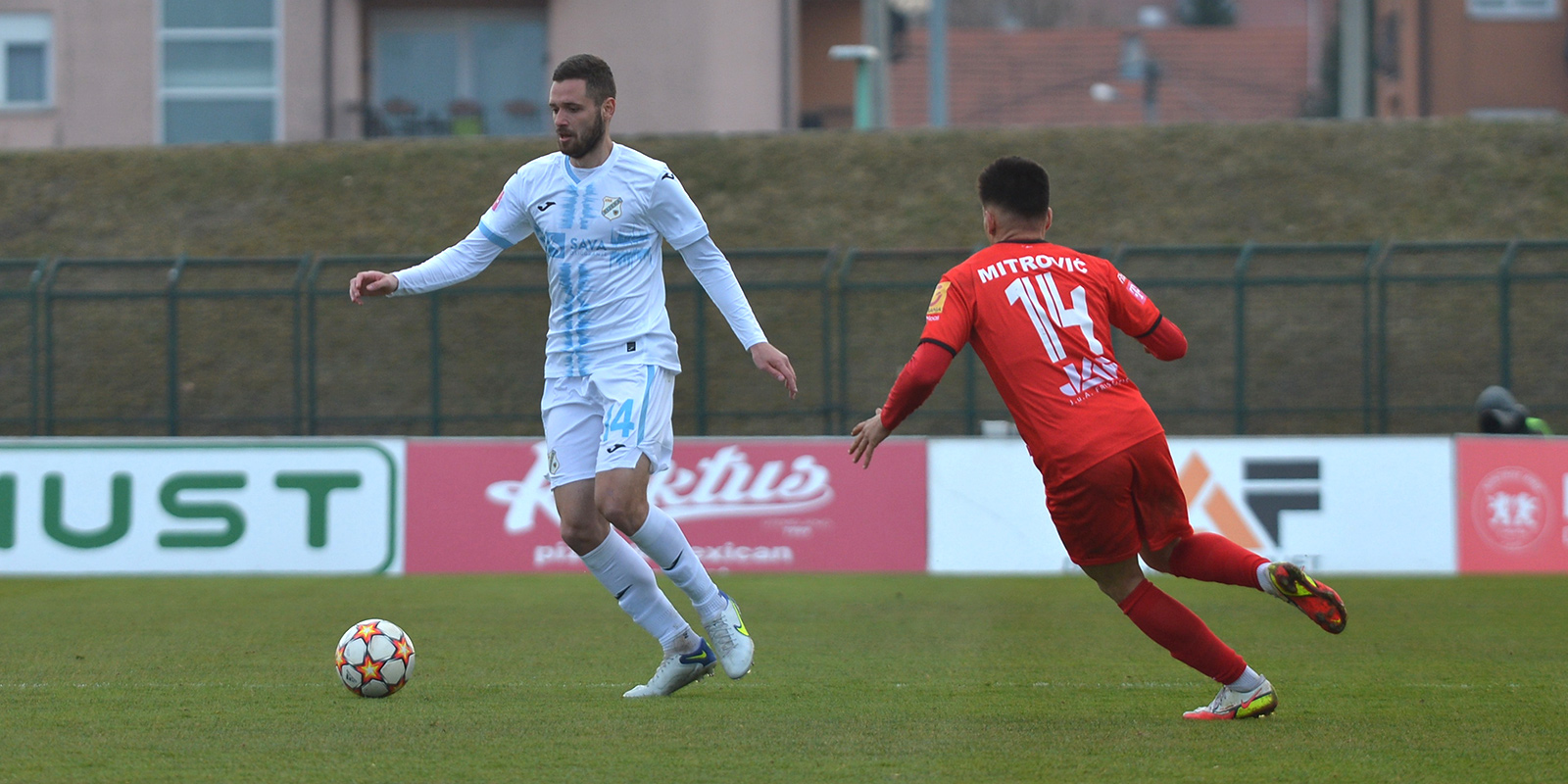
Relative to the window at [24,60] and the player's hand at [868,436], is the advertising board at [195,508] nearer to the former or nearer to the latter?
the player's hand at [868,436]

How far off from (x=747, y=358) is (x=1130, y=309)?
42.5 ft

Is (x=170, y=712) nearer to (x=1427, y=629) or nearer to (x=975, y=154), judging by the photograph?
(x=1427, y=629)

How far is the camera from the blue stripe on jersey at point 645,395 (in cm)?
548

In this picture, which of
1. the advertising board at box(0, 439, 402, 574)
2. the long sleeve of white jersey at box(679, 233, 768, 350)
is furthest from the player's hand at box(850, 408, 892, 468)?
the advertising board at box(0, 439, 402, 574)

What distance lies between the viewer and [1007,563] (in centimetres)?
1186

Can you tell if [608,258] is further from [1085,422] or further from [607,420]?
[1085,422]

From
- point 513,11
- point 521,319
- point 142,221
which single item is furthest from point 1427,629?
point 513,11

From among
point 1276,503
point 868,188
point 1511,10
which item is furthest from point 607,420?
point 1511,10

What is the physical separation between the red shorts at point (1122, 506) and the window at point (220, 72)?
896 inches

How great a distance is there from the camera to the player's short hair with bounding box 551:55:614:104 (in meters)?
5.49

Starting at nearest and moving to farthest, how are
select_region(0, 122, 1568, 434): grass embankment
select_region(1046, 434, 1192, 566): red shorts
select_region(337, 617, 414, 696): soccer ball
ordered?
1. select_region(1046, 434, 1192, 566): red shorts
2. select_region(337, 617, 414, 696): soccer ball
3. select_region(0, 122, 1568, 434): grass embankment

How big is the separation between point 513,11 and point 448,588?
17.1m

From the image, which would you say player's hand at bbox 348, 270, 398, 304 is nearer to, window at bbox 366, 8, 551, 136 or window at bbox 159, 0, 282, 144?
window at bbox 366, 8, 551, 136

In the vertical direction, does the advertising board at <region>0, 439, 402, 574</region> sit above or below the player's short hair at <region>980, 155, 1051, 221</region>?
below
